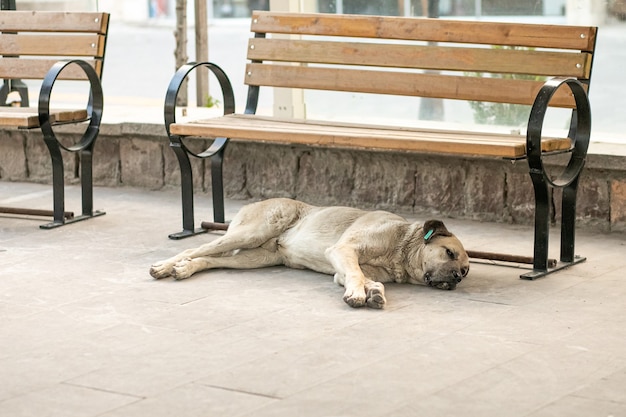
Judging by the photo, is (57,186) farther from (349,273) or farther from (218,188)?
(349,273)

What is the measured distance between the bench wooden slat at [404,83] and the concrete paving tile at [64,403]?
299 cm

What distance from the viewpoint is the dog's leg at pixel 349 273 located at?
15.4 ft

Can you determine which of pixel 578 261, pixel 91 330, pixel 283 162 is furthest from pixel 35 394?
pixel 283 162

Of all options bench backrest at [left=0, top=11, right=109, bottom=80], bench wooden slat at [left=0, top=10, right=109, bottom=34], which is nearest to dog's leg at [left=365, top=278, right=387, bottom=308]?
bench backrest at [left=0, top=11, right=109, bottom=80]

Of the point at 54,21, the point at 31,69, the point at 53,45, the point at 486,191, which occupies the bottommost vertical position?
the point at 486,191

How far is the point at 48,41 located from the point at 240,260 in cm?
265

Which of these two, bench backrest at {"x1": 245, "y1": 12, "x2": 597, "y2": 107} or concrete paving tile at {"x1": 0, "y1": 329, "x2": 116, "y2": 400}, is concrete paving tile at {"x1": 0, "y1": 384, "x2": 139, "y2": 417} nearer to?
concrete paving tile at {"x1": 0, "y1": 329, "x2": 116, "y2": 400}

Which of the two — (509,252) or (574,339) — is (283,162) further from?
(574,339)

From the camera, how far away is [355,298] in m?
4.66

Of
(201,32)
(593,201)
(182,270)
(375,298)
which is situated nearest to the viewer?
(375,298)

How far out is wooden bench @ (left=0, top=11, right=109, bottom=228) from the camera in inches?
253

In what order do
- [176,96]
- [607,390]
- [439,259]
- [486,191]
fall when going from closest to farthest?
[607,390]
[439,259]
[176,96]
[486,191]

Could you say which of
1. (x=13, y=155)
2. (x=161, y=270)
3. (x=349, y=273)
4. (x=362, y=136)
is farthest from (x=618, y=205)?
(x=13, y=155)

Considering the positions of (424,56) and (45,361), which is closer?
(45,361)
